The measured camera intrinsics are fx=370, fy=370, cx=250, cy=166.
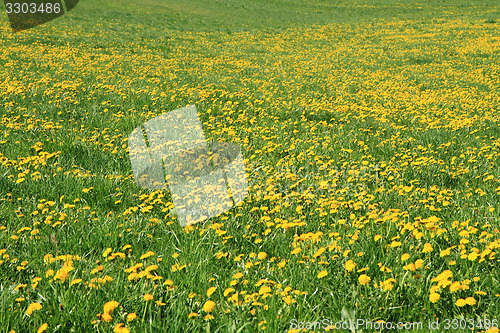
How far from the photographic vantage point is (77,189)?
401cm

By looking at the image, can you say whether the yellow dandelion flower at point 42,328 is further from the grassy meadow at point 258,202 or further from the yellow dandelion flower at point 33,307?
the yellow dandelion flower at point 33,307

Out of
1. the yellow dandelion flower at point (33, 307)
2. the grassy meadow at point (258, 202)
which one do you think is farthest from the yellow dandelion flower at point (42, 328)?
the yellow dandelion flower at point (33, 307)

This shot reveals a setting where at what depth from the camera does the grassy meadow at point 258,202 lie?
2.32 metres

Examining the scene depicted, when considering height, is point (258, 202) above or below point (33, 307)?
below

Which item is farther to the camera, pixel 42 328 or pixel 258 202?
pixel 258 202

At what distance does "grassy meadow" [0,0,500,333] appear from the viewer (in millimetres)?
2318

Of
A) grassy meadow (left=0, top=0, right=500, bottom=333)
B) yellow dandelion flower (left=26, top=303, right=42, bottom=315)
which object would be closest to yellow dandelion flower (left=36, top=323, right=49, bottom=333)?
grassy meadow (left=0, top=0, right=500, bottom=333)

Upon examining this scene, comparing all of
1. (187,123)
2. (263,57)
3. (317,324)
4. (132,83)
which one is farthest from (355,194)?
(263,57)

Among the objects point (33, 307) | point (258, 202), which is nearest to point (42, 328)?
point (33, 307)

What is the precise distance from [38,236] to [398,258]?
2888mm

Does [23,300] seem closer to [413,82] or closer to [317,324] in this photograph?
[317,324]

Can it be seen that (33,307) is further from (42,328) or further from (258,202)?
(258,202)

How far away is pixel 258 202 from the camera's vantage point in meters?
4.18

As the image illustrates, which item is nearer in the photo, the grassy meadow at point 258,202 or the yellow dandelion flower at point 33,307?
the yellow dandelion flower at point 33,307
